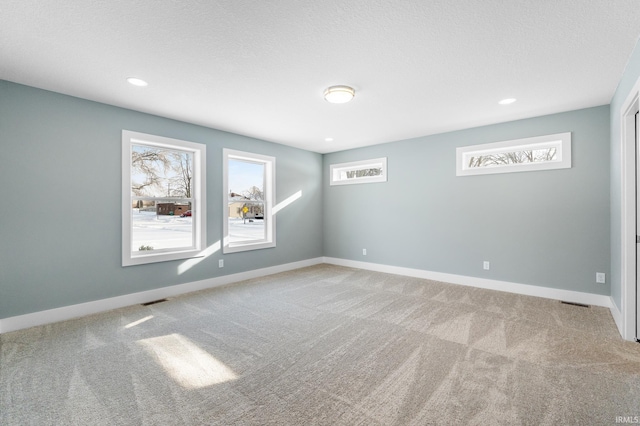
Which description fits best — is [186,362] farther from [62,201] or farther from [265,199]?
[265,199]

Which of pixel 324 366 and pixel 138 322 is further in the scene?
pixel 138 322

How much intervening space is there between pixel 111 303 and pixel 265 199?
117 inches

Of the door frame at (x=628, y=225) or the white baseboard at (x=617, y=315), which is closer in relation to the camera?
the door frame at (x=628, y=225)

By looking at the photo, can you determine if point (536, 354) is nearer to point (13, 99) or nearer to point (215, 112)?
point (215, 112)

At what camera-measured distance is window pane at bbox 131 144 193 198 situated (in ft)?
13.3

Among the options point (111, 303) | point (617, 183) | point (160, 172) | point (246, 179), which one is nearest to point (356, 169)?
point (246, 179)

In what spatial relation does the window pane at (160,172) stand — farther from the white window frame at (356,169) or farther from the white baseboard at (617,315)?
the white baseboard at (617,315)

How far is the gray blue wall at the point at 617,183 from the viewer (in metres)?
2.84

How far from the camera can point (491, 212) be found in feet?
14.9

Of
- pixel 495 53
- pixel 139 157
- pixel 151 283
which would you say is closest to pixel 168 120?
pixel 139 157

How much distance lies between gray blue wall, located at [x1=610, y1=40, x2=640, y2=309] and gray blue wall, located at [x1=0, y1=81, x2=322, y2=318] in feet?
17.4

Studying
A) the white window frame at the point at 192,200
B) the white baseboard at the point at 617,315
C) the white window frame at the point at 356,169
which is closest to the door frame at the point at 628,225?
the white baseboard at the point at 617,315

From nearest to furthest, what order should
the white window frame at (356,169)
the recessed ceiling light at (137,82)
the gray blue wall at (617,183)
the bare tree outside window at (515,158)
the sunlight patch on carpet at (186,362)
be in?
Answer: the sunlight patch on carpet at (186,362) → the gray blue wall at (617,183) → the recessed ceiling light at (137,82) → the bare tree outside window at (515,158) → the white window frame at (356,169)

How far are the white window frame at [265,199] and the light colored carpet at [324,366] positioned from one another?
4.65 feet
